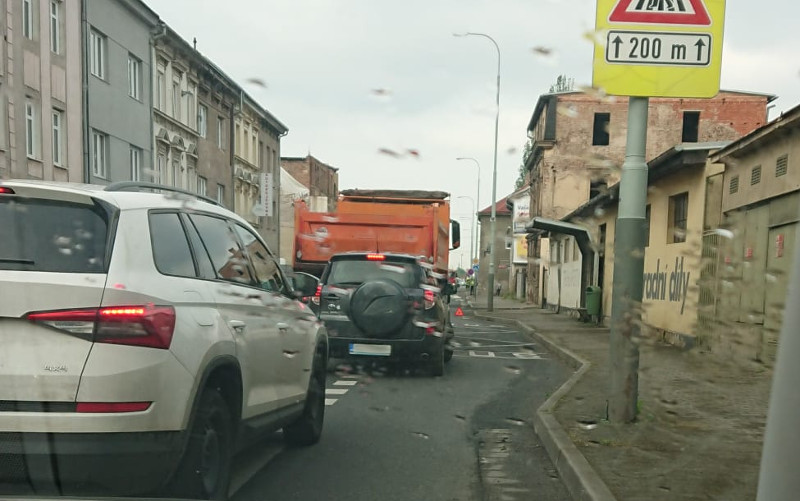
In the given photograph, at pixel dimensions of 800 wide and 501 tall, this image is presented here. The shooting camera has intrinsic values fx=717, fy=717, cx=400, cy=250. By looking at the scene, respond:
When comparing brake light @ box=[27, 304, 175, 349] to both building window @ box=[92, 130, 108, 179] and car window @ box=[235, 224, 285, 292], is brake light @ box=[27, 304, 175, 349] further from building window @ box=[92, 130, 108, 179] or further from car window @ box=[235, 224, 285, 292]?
building window @ box=[92, 130, 108, 179]

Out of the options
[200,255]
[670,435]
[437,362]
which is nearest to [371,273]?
[437,362]

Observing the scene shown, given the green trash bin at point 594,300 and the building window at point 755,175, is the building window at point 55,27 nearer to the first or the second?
the green trash bin at point 594,300

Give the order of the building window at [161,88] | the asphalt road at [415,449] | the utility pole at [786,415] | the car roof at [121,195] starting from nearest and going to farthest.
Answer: the utility pole at [786,415] → the car roof at [121,195] → the asphalt road at [415,449] → the building window at [161,88]

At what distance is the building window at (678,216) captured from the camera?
14.6m

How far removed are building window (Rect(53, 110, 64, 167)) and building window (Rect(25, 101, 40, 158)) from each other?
66cm

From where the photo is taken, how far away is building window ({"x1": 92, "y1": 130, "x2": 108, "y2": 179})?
795 inches

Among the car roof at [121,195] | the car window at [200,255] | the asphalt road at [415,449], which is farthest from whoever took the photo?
the asphalt road at [415,449]

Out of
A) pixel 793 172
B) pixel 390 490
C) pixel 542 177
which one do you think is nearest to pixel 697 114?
pixel 542 177

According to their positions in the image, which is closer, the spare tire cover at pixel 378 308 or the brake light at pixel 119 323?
the brake light at pixel 119 323

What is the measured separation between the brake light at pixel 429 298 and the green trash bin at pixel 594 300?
455 inches

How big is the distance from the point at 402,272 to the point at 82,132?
12.9 m

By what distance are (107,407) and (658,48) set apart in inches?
197

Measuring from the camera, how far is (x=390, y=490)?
15.9 ft

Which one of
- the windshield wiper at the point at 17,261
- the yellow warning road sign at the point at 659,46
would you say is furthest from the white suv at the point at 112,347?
the yellow warning road sign at the point at 659,46
